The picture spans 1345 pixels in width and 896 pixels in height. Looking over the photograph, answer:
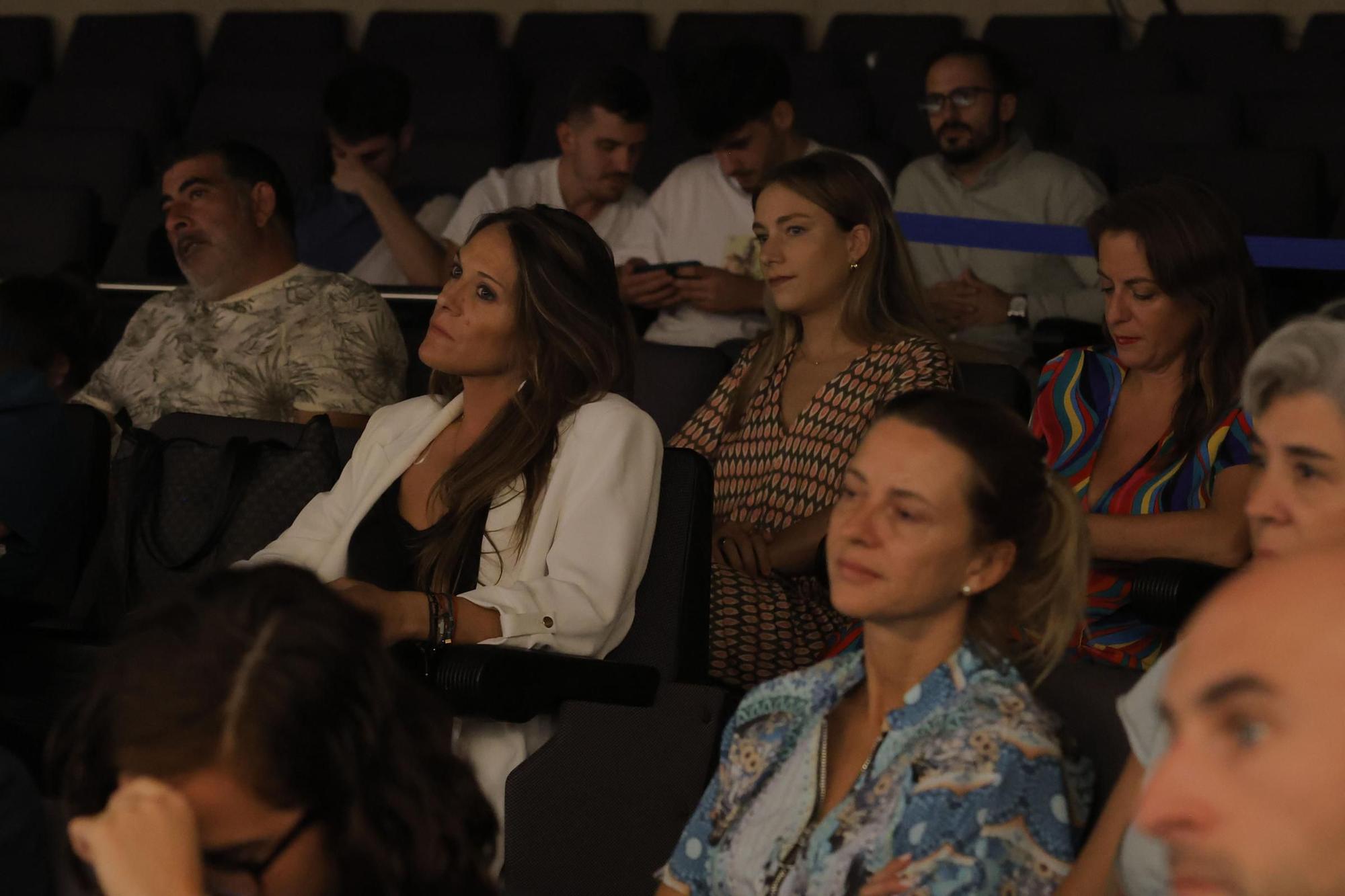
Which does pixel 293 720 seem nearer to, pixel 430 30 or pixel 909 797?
pixel 909 797

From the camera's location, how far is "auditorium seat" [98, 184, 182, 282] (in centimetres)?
393

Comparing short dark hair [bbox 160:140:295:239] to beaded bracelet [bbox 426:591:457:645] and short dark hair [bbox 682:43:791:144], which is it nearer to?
short dark hair [bbox 682:43:791:144]

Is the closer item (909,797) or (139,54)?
(909,797)

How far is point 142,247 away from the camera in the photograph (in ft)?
13.6

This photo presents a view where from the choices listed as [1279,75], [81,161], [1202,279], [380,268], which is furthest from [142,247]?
[1279,75]

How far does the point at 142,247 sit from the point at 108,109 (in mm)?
1366

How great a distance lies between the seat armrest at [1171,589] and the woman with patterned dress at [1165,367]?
0.53 ft

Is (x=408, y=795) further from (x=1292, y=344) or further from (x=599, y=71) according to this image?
(x=599, y=71)

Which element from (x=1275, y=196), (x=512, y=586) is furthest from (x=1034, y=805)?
(x=1275, y=196)

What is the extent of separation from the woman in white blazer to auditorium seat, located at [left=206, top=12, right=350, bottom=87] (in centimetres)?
328

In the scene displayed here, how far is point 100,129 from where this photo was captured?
498cm

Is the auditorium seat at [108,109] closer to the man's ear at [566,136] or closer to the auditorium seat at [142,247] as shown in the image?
the auditorium seat at [142,247]

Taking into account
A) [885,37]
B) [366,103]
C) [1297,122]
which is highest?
[885,37]

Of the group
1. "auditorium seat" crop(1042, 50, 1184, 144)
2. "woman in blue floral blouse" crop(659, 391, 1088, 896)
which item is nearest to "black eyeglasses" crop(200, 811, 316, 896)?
"woman in blue floral blouse" crop(659, 391, 1088, 896)
